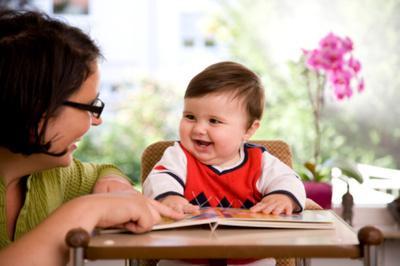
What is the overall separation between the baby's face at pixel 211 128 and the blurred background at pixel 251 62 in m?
2.22

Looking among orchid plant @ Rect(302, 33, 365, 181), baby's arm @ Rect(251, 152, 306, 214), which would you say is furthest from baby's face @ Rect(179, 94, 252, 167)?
orchid plant @ Rect(302, 33, 365, 181)

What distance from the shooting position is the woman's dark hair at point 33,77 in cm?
129

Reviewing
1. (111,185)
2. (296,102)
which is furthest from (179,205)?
(296,102)

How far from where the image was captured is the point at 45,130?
1.33 m

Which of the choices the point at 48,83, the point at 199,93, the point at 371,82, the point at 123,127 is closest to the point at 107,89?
the point at 123,127

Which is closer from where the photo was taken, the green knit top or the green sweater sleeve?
the green knit top

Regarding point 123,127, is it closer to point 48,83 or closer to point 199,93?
point 199,93

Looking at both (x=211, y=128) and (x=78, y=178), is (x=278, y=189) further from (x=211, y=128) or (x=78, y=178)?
(x=78, y=178)

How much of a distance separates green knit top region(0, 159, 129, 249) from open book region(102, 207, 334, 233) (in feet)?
0.94

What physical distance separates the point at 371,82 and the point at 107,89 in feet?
7.57

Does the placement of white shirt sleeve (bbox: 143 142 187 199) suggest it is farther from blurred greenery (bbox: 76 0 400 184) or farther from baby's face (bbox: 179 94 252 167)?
blurred greenery (bbox: 76 0 400 184)

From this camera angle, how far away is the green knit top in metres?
1.46

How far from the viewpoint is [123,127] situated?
5258 mm

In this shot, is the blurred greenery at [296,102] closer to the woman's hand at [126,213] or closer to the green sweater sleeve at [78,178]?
the green sweater sleeve at [78,178]
